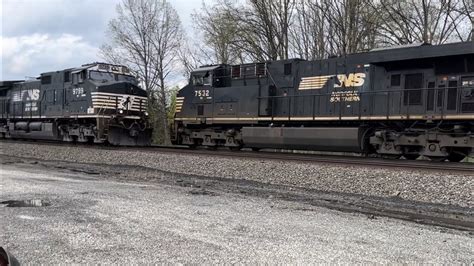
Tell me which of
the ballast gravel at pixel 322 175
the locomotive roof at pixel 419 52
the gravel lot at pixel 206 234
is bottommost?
the gravel lot at pixel 206 234

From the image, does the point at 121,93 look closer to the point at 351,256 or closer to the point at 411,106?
the point at 411,106

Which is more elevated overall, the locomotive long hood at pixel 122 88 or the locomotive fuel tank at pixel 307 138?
the locomotive long hood at pixel 122 88

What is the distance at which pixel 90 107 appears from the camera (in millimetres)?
19312

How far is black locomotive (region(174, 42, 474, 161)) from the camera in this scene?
40.7 ft

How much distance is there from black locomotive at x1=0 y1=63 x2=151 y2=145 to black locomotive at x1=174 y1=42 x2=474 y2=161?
249 cm

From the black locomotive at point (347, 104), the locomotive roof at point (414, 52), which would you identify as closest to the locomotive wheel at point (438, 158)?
the black locomotive at point (347, 104)

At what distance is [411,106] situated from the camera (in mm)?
13180

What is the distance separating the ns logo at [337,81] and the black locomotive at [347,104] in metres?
0.03

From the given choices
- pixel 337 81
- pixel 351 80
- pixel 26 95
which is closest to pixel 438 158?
pixel 351 80

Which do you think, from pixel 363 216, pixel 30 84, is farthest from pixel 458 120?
pixel 30 84

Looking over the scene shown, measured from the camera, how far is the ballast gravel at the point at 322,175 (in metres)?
8.69

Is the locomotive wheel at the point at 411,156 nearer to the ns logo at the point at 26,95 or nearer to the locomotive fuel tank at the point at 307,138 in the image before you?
the locomotive fuel tank at the point at 307,138

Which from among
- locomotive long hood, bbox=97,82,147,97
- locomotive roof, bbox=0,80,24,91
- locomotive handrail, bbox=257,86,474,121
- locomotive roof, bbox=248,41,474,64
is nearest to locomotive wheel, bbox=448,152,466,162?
locomotive handrail, bbox=257,86,474,121

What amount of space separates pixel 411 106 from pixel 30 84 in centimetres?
1915
